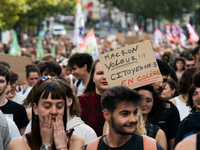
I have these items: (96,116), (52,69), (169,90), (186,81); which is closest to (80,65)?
(52,69)

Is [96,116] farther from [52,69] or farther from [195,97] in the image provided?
[52,69]

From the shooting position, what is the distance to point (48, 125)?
3.82 m

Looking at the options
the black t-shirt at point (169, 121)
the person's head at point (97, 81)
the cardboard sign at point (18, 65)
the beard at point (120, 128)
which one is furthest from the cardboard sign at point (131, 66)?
the cardboard sign at point (18, 65)

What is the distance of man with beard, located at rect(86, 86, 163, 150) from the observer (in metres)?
3.73

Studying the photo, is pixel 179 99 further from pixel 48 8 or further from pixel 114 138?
pixel 48 8

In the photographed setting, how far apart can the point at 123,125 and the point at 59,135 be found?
0.46 m

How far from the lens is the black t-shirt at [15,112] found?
572 centimetres

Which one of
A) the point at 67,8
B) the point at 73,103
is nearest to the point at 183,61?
the point at 73,103

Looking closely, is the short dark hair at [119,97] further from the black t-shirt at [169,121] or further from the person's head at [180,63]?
the person's head at [180,63]

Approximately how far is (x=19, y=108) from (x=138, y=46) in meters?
1.45

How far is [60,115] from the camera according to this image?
3.90 meters

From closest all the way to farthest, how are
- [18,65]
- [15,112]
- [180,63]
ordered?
1. [15,112]
2. [18,65]
3. [180,63]

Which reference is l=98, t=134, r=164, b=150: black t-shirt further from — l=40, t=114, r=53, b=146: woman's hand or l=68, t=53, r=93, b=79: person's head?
l=68, t=53, r=93, b=79: person's head

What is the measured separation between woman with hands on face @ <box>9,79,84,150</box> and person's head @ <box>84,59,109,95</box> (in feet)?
4.63
